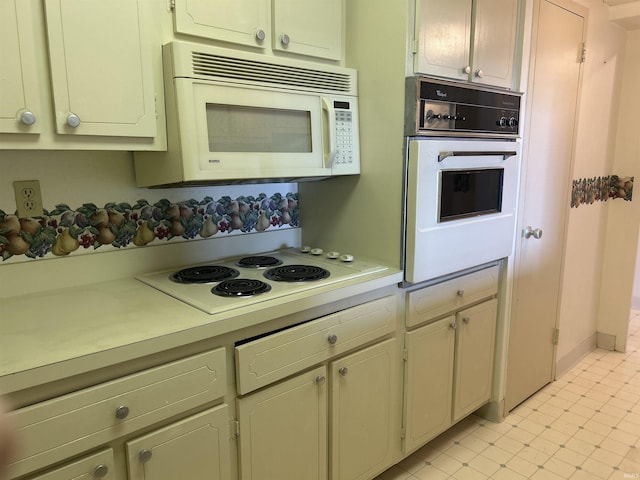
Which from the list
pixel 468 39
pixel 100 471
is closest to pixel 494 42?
pixel 468 39

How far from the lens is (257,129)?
5.26 ft

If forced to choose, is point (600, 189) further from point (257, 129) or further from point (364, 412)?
point (257, 129)

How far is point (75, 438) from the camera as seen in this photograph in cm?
103

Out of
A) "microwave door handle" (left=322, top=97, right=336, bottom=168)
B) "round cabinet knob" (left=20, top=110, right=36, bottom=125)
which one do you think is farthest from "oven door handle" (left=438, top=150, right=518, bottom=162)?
"round cabinet knob" (left=20, top=110, right=36, bottom=125)

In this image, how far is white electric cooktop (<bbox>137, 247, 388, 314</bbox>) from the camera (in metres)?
1.42

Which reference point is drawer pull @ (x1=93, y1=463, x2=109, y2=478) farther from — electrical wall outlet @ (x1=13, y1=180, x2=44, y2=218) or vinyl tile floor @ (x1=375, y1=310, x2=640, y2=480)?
vinyl tile floor @ (x1=375, y1=310, x2=640, y2=480)

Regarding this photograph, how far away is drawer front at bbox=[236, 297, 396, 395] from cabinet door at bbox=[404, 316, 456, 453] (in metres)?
0.21

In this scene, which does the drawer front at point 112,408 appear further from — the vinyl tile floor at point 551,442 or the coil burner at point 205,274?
the vinyl tile floor at point 551,442

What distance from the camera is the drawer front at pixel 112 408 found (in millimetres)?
981

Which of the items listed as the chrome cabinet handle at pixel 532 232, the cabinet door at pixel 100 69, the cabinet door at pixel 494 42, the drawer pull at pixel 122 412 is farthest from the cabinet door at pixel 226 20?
the chrome cabinet handle at pixel 532 232

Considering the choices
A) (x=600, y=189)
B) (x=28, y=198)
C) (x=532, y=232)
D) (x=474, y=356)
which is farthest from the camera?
(x=600, y=189)

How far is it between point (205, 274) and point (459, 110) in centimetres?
117

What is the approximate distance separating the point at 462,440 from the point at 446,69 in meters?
1.71

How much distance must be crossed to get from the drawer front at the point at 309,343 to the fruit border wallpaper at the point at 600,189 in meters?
1.67
